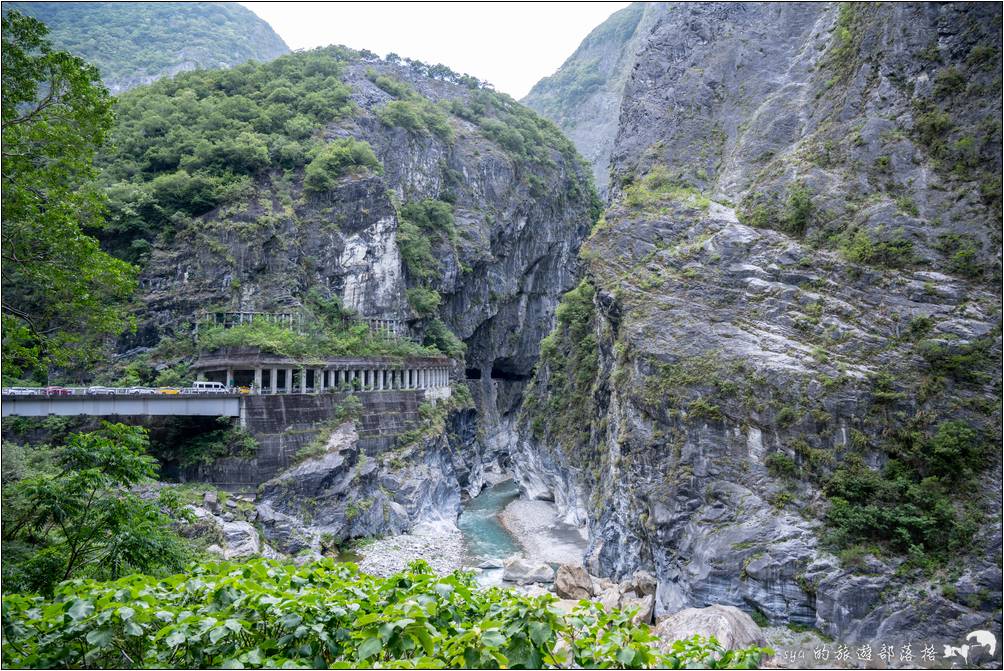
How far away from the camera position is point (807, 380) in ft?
70.6

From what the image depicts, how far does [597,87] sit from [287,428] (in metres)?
92.0

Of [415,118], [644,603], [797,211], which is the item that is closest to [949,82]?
[797,211]

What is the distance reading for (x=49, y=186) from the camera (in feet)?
33.8

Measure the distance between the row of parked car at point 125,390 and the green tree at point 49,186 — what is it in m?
21.2

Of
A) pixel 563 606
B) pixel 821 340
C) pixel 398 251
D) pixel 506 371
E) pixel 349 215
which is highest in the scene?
pixel 349 215

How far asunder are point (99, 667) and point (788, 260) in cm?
2531

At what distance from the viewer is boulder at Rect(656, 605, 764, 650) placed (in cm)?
1666

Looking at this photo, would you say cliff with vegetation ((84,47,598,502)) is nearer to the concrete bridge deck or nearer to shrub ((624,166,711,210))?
the concrete bridge deck

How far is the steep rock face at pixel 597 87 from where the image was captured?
99250 millimetres

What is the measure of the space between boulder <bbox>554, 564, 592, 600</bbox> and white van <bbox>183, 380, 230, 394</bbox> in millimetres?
19256

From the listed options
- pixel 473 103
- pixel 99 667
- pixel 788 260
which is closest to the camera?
pixel 99 667

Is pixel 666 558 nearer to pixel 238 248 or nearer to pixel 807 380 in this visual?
pixel 807 380

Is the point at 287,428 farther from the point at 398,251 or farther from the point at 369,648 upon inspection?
the point at 369,648

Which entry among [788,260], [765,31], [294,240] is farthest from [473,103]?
[788,260]
